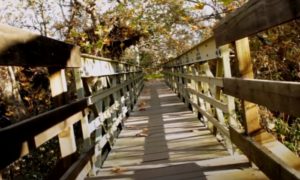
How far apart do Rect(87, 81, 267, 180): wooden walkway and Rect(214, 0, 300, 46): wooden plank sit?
1041mm

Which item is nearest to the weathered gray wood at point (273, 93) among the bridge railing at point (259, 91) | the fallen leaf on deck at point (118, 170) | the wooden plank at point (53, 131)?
the bridge railing at point (259, 91)

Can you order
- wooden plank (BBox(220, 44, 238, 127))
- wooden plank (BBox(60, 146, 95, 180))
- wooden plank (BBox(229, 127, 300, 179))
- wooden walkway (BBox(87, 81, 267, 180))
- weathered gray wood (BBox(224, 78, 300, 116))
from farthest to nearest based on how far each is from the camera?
wooden plank (BBox(220, 44, 238, 127)), wooden walkway (BBox(87, 81, 267, 180)), wooden plank (BBox(60, 146, 95, 180)), wooden plank (BBox(229, 127, 300, 179)), weathered gray wood (BBox(224, 78, 300, 116))

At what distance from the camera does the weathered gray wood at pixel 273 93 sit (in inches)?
74.1

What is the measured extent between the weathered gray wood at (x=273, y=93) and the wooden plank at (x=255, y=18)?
0.26 m

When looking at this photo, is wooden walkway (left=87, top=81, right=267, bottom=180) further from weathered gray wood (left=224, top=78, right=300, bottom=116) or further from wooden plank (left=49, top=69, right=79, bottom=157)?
wooden plank (left=49, top=69, right=79, bottom=157)

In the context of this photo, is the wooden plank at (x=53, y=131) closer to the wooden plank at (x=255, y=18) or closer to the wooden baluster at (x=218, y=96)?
the wooden plank at (x=255, y=18)

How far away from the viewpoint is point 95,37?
15586 mm

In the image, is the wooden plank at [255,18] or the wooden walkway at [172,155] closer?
the wooden plank at [255,18]

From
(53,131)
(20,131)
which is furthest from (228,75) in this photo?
(20,131)

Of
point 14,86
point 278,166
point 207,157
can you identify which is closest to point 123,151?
point 207,157

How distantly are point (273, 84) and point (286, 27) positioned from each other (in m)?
6.24

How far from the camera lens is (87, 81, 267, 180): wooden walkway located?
148 inches

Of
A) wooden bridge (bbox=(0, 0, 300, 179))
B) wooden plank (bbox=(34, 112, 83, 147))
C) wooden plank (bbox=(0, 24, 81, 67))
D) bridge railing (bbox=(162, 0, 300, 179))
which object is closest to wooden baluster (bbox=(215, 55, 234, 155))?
wooden bridge (bbox=(0, 0, 300, 179))

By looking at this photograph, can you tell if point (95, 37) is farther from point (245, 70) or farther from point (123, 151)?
point (245, 70)
